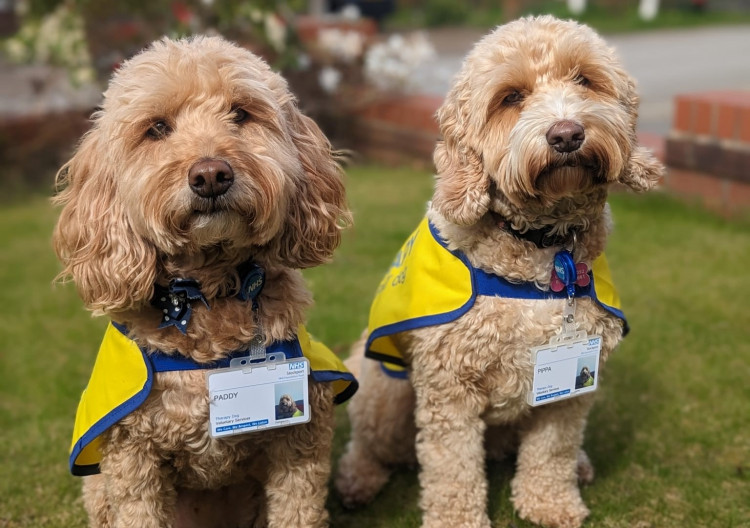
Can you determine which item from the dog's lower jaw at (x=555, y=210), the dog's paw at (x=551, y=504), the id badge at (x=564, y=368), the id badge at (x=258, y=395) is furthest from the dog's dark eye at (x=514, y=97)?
the dog's paw at (x=551, y=504)

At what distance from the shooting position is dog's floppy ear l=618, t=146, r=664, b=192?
288 cm

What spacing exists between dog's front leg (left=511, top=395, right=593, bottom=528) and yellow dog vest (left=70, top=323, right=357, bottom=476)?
861 millimetres

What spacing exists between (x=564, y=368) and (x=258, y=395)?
1.07 meters

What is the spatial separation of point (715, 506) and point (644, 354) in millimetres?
1363

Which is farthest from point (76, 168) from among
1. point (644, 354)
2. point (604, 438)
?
point (644, 354)

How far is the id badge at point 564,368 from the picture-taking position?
295 centimetres

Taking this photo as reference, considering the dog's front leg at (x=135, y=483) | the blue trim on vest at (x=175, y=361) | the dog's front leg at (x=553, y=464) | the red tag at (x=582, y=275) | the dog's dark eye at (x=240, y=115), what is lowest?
the dog's front leg at (x=553, y=464)

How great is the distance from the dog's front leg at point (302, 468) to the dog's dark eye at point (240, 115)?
0.90 m

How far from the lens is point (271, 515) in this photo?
2.97m

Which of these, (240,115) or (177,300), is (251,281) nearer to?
(177,300)

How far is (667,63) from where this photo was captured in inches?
527

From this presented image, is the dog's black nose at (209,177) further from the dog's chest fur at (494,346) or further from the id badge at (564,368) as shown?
the id badge at (564,368)

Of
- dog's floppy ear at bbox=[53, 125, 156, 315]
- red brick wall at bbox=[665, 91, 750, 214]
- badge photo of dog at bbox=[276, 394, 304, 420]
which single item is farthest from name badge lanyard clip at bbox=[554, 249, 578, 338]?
red brick wall at bbox=[665, 91, 750, 214]

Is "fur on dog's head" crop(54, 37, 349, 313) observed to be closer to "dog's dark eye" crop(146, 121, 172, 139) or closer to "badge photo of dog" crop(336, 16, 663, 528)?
"dog's dark eye" crop(146, 121, 172, 139)
